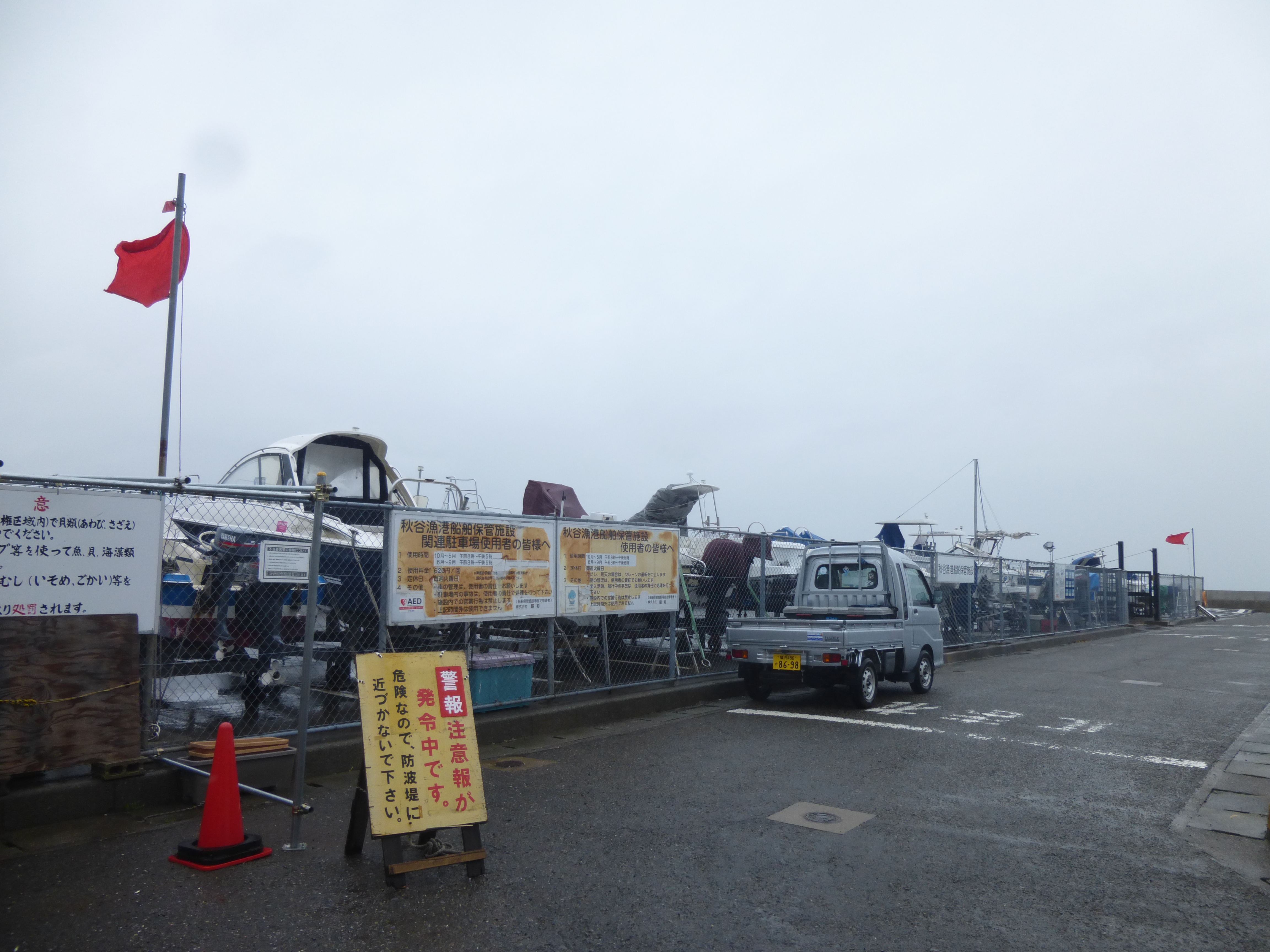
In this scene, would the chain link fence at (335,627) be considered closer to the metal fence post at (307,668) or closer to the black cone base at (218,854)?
the metal fence post at (307,668)

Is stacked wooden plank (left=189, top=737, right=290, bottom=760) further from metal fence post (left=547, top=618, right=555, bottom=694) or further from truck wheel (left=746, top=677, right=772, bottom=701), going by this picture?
truck wheel (left=746, top=677, right=772, bottom=701)

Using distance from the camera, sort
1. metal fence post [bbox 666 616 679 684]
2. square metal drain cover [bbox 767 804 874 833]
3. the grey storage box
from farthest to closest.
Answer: metal fence post [bbox 666 616 679 684] < the grey storage box < square metal drain cover [bbox 767 804 874 833]

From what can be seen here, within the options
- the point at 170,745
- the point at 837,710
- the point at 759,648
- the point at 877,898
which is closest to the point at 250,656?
the point at 170,745

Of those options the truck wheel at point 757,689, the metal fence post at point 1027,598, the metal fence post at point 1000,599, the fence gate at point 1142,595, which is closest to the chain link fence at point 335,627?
the truck wheel at point 757,689

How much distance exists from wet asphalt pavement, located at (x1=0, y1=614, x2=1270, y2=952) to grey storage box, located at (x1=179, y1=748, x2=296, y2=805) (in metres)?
0.24

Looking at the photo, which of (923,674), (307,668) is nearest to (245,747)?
(307,668)

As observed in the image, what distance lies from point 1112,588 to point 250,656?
28.5 m

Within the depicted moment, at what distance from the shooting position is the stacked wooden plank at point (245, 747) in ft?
19.9

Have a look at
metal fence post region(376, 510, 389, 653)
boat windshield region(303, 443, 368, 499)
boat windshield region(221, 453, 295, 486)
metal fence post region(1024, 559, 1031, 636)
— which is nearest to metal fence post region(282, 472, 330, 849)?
A: metal fence post region(376, 510, 389, 653)

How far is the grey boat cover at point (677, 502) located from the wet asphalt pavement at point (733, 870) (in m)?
6.21

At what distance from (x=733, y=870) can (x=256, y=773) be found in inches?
139

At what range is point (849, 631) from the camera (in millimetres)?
10117

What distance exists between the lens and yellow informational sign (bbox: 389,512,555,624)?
7543mm

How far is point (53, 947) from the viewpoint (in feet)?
12.3
